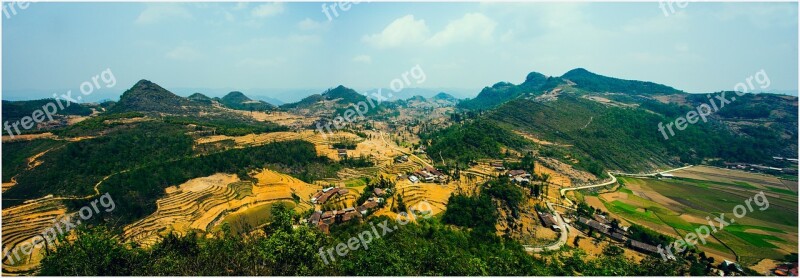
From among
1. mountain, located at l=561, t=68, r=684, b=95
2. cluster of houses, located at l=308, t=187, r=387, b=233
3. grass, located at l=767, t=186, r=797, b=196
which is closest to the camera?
cluster of houses, located at l=308, t=187, r=387, b=233

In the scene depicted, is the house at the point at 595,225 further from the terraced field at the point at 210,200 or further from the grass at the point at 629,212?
the terraced field at the point at 210,200

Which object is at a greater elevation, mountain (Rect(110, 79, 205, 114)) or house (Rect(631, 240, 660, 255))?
mountain (Rect(110, 79, 205, 114))

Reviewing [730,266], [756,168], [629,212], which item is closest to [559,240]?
[730,266]

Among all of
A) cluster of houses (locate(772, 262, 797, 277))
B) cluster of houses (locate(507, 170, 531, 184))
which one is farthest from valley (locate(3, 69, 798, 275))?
cluster of houses (locate(772, 262, 797, 277))

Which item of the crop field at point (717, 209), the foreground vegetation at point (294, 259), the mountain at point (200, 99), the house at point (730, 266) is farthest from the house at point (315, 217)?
the mountain at point (200, 99)

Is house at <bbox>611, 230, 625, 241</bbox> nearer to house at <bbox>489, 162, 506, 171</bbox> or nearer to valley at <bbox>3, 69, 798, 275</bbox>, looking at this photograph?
valley at <bbox>3, 69, 798, 275</bbox>

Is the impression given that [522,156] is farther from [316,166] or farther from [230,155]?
[230,155]
